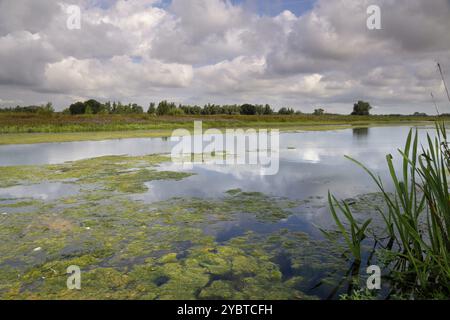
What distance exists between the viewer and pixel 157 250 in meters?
3.66

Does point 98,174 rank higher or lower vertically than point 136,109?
lower

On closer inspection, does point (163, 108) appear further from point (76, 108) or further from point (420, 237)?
point (420, 237)

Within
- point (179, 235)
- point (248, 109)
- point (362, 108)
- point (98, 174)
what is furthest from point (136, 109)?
point (179, 235)

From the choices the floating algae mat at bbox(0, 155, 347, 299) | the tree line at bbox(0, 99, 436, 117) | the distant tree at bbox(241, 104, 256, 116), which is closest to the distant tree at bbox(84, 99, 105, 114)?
the tree line at bbox(0, 99, 436, 117)

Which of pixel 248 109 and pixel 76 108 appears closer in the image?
pixel 76 108

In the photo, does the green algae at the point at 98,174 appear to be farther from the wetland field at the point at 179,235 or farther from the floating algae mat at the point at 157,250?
the floating algae mat at the point at 157,250

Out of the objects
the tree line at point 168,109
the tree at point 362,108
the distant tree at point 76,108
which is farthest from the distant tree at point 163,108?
the tree at point 362,108

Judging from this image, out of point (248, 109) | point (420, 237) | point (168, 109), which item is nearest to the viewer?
point (420, 237)

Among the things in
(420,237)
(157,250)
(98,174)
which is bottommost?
(157,250)

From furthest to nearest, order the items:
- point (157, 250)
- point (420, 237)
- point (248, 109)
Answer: point (248, 109) < point (157, 250) < point (420, 237)

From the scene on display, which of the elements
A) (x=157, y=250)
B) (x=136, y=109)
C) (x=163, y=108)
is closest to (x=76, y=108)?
(x=136, y=109)
